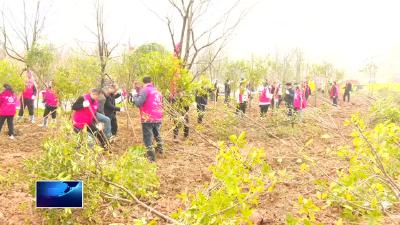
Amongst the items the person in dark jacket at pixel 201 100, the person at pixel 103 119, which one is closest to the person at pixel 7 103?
the person at pixel 103 119

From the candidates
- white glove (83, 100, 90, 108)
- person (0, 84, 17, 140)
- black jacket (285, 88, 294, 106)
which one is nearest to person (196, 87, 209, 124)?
white glove (83, 100, 90, 108)

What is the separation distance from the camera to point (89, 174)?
3.74 meters

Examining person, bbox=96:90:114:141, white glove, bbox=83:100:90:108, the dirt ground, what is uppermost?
white glove, bbox=83:100:90:108

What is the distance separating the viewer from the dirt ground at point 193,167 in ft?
15.1

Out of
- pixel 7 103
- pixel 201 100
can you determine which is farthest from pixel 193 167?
pixel 7 103

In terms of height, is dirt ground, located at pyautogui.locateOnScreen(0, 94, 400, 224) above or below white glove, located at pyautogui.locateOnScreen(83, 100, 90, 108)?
below

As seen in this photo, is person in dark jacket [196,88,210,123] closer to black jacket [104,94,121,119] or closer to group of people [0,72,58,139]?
black jacket [104,94,121,119]

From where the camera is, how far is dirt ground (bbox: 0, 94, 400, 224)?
4594 mm

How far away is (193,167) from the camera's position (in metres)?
7.20

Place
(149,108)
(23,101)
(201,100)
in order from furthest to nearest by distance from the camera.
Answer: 1. (23,101)
2. (201,100)
3. (149,108)

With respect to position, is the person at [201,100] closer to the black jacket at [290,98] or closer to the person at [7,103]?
the black jacket at [290,98]

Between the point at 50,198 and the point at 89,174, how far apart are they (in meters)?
0.44

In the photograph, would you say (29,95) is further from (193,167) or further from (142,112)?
(193,167)

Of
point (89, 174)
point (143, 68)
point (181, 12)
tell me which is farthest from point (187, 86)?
point (89, 174)
